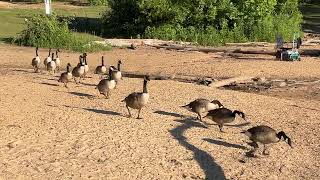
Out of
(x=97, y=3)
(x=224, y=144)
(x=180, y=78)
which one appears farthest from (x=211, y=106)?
(x=97, y=3)

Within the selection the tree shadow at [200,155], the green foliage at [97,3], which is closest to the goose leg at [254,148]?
the tree shadow at [200,155]

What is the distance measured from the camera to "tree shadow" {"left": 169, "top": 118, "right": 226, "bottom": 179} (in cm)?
1046

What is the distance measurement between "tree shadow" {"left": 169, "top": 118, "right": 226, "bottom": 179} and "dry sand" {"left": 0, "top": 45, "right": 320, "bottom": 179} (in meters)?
0.02

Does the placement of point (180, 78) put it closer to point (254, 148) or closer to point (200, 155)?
point (254, 148)

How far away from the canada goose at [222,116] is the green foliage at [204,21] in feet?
70.5

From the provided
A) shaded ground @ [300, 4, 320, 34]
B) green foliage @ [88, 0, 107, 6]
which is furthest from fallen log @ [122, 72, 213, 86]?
green foliage @ [88, 0, 107, 6]

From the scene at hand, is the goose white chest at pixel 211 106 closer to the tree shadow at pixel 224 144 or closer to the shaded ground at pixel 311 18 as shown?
the tree shadow at pixel 224 144

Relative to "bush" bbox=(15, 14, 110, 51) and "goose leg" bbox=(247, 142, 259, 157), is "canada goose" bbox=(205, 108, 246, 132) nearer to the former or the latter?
"goose leg" bbox=(247, 142, 259, 157)

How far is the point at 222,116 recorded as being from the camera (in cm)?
1322

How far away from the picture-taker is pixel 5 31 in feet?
120

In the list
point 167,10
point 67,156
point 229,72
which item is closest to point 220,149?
point 67,156

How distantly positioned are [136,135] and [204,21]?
24845mm

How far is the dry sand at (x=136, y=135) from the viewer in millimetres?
10602

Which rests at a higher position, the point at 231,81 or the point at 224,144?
the point at 231,81
